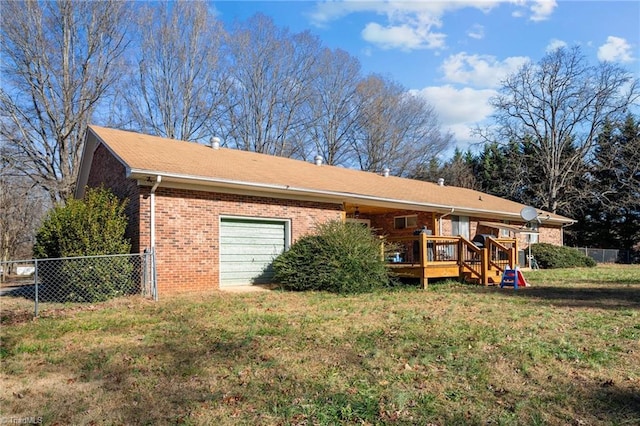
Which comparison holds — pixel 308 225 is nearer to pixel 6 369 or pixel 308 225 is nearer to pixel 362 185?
pixel 362 185

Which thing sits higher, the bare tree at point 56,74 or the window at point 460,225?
the bare tree at point 56,74

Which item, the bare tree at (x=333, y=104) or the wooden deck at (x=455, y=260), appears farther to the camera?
the bare tree at (x=333, y=104)

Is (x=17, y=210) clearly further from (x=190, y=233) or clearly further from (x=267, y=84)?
(x=190, y=233)

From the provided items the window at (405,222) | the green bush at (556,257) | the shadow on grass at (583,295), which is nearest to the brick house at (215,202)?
the window at (405,222)

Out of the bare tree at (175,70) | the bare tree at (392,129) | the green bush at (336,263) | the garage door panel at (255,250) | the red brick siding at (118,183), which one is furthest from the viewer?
the bare tree at (392,129)

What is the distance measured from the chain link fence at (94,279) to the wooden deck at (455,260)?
19.5ft

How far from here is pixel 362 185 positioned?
655 inches

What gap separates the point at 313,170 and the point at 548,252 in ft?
39.8

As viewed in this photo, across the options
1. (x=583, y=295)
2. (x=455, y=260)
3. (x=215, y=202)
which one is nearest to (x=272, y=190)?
(x=215, y=202)

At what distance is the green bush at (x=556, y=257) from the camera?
68.0 ft

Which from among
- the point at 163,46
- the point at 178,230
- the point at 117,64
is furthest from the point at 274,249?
the point at 163,46

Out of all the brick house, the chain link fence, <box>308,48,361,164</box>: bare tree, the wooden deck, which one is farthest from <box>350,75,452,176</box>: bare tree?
the chain link fence

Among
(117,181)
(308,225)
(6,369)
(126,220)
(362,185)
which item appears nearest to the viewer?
(6,369)

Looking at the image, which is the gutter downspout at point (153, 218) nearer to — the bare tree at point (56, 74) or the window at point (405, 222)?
the window at point (405, 222)
